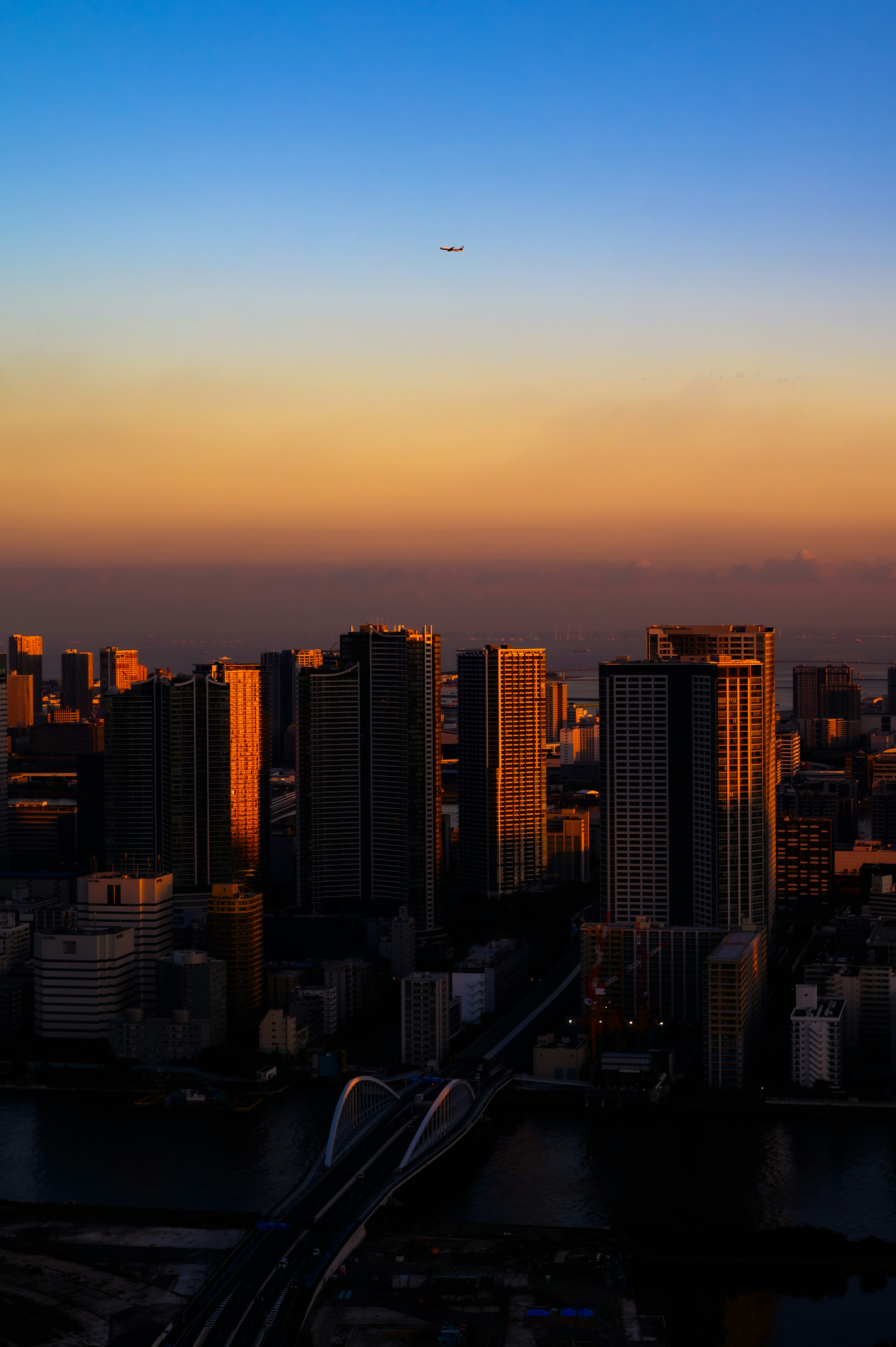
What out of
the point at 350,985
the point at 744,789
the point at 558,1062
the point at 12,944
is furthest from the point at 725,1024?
the point at 12,944

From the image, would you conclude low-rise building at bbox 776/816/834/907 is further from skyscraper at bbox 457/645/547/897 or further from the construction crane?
the construction crane

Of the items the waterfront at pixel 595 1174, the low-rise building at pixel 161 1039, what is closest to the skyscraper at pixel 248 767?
the low-rise building at pixel 161 1039

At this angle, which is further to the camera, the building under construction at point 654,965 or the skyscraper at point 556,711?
the skyscraper at point 556,711

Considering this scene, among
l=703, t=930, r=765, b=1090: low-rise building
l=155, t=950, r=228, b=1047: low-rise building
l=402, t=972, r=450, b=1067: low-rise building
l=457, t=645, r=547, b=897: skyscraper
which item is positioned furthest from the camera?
l=457, t=645, r=547, b=897: skyscraper

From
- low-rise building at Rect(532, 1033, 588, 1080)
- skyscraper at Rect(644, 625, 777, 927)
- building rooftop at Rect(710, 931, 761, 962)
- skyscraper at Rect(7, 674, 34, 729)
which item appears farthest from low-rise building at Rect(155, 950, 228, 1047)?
skyscraper at Rect(7, 674, 34, 729)

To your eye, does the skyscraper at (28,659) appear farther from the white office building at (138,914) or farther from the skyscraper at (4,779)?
the white office building at (138,914)
